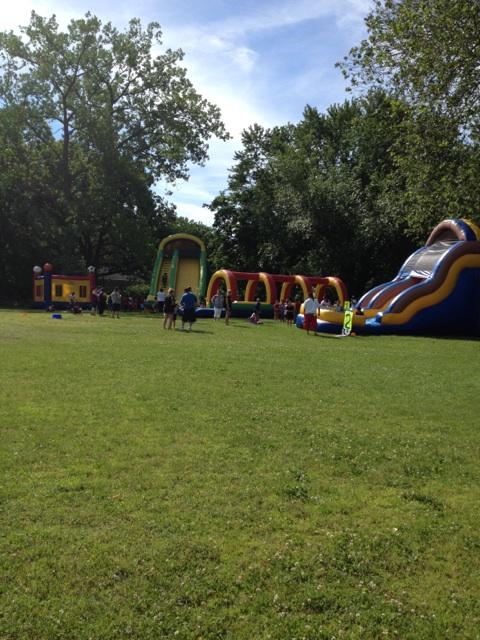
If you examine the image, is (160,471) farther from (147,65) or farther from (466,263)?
(147,65)

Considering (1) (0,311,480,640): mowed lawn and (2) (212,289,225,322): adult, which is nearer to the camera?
(1) (0,311,480,640): mowed lawn

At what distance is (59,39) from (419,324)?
3267 cm

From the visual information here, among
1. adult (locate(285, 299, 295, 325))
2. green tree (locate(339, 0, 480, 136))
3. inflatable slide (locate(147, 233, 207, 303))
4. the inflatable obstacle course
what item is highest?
green tree (locate(339, 0, 480, 136))

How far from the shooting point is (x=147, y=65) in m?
41.2

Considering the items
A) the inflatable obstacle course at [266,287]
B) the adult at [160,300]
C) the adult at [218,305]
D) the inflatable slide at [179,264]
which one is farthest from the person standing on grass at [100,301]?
the inflatable slide at [179,264]

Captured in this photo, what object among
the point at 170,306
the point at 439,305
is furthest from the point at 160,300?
the point at 439,305

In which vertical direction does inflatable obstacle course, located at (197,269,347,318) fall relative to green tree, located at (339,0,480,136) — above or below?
below

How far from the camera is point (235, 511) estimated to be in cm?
474

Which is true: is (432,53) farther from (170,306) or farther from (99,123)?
(99,123)

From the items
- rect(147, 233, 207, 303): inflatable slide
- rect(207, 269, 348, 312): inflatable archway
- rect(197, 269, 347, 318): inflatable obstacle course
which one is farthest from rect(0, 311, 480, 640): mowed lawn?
rect(147, 233, 207, 303): inflatable slide

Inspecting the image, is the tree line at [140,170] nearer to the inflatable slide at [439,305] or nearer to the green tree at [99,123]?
the green tree at [99,123]

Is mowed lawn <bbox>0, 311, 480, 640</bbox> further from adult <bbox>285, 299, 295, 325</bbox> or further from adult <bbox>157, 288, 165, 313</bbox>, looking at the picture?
adult <bbox>157, 288, 165, 313</bbox>

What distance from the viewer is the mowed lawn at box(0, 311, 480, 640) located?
11.2 feet

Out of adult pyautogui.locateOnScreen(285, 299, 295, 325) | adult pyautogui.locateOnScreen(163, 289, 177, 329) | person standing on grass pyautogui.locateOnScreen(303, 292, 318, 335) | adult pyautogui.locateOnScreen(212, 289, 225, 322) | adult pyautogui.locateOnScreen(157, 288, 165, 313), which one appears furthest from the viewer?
adult pyautogui.locateOnScreen(157, 288, 165, 313)
